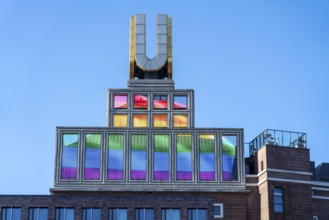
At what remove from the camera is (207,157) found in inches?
5231

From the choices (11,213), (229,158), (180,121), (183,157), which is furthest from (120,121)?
(11,213)

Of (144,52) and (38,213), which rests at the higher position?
(144,52)

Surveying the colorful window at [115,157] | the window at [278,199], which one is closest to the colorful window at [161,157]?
the colorful window at [115,157]

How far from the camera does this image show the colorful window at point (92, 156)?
131 meters

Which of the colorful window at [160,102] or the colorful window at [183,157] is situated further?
the colorful window at [160,102]

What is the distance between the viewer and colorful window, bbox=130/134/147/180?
431ft

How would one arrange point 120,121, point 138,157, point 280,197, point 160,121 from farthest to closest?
point 160,121 < point 120,121 < point 138,157 < point 280,197

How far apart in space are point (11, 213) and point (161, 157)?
21707 millimetres

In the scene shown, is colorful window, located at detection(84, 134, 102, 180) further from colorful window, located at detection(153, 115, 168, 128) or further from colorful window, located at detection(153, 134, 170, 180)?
colorful window, located at detection(153, 115, 168, 128)

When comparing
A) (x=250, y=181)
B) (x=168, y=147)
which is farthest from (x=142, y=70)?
(x=250, y=181)

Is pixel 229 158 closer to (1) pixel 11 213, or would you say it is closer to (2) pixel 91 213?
(2) pixel 91 213

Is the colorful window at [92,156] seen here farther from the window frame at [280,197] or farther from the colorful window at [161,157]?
the window frame at [280,197]

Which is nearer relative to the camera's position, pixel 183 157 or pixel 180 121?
pixel 183 157

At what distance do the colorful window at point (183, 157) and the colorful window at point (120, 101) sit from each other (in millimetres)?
9036
